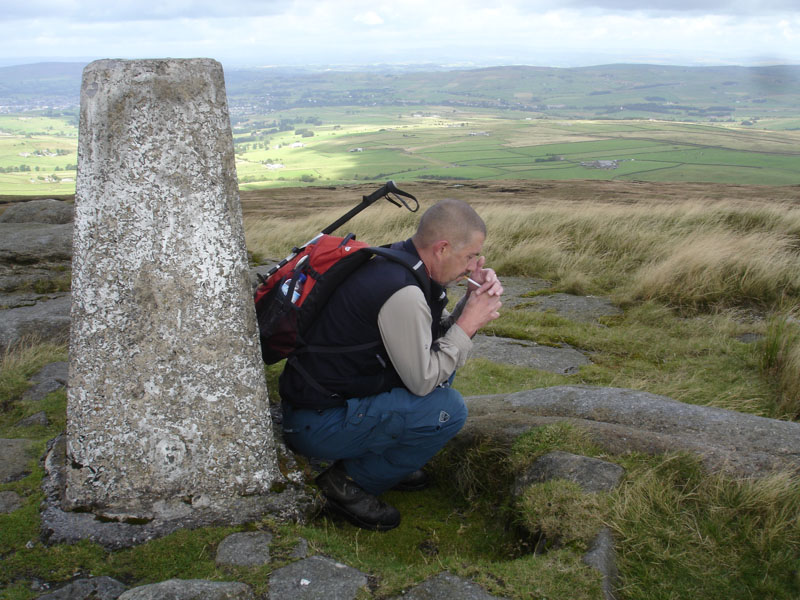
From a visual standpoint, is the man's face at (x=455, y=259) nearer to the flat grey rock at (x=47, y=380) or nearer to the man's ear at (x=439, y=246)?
the man's ear at (x=439, y=246)

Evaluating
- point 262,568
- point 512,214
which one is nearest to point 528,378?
point 262,568

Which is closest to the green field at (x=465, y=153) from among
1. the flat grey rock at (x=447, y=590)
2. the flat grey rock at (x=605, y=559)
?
the flat grey rock at (x=447, y=590)

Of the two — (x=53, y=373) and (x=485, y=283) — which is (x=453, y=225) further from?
(x=53, y=373)

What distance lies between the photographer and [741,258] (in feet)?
29.8

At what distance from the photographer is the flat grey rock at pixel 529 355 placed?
24.0ft

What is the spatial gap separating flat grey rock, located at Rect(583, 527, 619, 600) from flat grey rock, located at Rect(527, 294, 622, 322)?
236 inches

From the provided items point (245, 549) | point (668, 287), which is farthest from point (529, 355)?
point (245, 549)

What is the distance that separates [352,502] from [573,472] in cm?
143

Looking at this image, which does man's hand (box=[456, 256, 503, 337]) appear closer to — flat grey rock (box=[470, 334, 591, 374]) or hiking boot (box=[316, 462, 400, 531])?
hiking boot (box=[316, 462, 400, 531])

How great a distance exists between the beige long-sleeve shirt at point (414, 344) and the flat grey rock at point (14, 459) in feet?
8.35

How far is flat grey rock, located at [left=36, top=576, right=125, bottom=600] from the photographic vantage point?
2.89m

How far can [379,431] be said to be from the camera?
3.87 metres

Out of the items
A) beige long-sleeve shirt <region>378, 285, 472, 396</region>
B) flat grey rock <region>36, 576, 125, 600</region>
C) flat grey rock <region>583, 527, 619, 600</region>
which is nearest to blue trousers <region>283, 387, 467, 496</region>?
beige long-sleeve shirt <region>378, 285, 472, 396</region>

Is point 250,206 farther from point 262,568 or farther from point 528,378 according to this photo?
point 262,568
